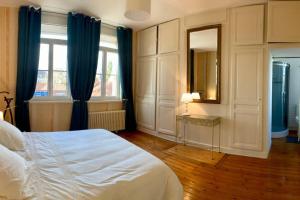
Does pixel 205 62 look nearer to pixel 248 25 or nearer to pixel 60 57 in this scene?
pixel 248 25

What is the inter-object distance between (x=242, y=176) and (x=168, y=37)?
3054mm

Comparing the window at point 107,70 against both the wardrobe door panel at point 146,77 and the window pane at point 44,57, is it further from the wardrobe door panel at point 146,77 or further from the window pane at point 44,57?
the window pane at point 44,57

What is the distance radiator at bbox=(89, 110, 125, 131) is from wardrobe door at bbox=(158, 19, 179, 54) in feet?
5.81

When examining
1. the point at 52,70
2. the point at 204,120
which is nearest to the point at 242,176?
the point at 204,120

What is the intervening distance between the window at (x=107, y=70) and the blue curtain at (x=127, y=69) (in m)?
0.15

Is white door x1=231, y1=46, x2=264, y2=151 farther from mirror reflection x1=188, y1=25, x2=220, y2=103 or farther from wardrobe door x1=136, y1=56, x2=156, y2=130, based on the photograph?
wardrobe door x1=136, y1=56, x2=156, y2=130

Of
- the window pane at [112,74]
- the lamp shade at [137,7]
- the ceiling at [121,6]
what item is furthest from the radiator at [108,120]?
the lamp shade at [137,7]

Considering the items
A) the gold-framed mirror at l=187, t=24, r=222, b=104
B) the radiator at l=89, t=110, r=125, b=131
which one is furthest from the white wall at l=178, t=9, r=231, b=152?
the radiator at l=89, t=110, r=125, b=131

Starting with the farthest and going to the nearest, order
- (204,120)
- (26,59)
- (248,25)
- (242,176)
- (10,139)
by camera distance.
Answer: (26,59)
(204,120)
(248,25)
(242,176)
(10,139)

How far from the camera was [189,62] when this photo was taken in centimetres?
418

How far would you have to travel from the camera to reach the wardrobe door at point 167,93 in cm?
448

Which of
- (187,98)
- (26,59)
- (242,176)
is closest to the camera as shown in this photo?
(242,176)

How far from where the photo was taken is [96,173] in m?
1.40

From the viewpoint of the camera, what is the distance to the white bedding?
1.20 m
